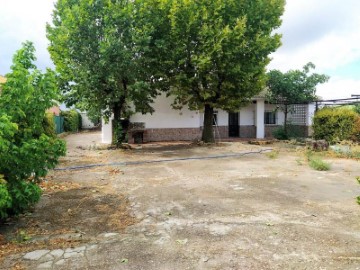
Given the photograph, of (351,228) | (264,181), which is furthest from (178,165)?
(351,228)

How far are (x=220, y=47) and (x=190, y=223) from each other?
11.2 meters

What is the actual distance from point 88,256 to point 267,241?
2.46 metres

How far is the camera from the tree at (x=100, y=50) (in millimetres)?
13945

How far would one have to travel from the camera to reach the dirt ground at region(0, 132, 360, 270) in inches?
157

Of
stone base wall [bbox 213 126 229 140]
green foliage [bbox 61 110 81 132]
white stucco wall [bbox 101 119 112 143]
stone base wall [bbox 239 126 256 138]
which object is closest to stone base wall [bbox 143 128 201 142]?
stone base wall [bbox 213 126 229 140]

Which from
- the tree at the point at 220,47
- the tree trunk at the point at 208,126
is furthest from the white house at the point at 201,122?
the tree at the point at 220,47

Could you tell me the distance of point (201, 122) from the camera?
2294 cm

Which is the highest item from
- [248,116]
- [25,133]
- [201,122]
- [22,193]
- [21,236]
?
[248,116]

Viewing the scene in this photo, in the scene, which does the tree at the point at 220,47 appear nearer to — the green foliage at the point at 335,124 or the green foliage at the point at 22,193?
the green foliage at the point at 335,124

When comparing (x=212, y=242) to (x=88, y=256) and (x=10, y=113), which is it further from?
(x=10, y=113)

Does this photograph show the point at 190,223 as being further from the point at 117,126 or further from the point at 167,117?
the point at 167,117

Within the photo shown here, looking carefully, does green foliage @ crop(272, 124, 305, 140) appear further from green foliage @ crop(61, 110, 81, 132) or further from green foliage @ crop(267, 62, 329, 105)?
green foliage @ crop(61, 110, 81, 132)

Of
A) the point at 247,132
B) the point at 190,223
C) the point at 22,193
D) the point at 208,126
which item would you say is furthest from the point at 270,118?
the point at 22,193

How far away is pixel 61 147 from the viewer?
225 inches
